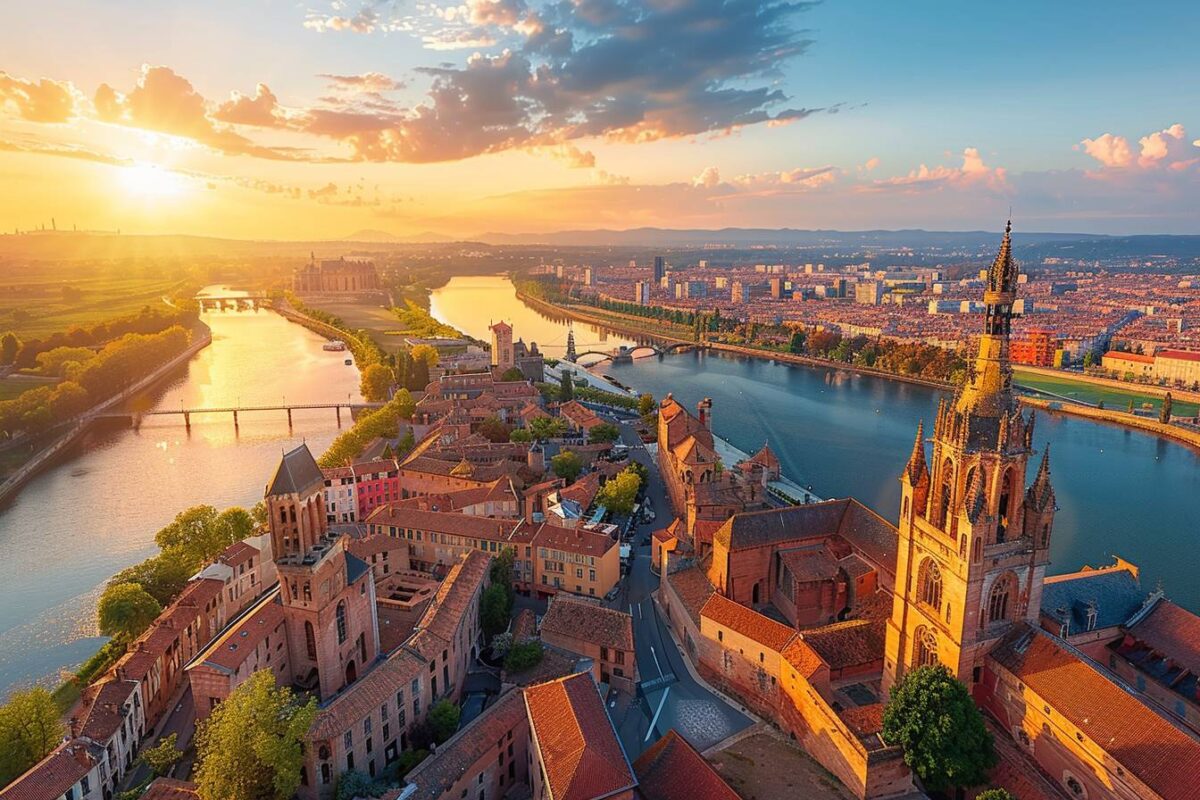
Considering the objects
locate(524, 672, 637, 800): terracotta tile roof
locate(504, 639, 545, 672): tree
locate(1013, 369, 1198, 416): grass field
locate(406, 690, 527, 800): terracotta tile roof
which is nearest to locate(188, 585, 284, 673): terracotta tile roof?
locate(406, 690, 527, 800): terracotta tile roof

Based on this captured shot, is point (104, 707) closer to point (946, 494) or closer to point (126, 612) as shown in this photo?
point (126, 612)

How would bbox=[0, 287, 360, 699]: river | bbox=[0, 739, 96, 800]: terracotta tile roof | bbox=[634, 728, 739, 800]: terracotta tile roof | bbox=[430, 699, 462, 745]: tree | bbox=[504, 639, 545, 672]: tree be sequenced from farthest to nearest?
bbox=[0, 287, 360, 699]: river, bbox=[504, 639, 545, 672]: tree, bbox=[430, 699, 462, 745]: tree, bbox=[0, 739, 96, 800]: terracotta tile roof, bbox=[634, 728, 739, 800]: terracotta tile roof

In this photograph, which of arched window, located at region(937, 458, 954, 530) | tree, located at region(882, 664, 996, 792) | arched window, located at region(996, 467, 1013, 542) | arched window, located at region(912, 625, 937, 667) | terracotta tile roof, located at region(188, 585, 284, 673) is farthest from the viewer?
arched window, located at region(912, 625, 937, 667)

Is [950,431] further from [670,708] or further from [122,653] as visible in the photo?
[122,653]

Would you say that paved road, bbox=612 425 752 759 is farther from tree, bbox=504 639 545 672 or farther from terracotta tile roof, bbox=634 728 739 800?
tree, bbox=504 639 545 672

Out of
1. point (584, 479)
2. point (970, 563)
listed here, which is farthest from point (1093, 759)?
point (584, 479)

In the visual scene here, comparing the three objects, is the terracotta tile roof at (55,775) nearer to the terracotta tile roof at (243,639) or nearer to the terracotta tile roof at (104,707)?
the terracotta tile roof at (104,707)

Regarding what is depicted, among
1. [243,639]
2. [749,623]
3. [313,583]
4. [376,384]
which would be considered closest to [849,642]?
[749,623]
